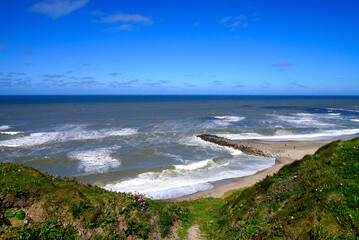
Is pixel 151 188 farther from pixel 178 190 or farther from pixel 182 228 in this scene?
pixel 182 228

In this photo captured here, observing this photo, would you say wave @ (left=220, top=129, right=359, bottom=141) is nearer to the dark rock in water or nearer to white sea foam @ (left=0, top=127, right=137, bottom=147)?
the dark rock in water

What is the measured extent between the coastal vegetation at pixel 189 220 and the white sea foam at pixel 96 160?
16118mm

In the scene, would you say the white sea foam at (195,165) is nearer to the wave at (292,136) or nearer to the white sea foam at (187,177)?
the white sea foam at (187,177)

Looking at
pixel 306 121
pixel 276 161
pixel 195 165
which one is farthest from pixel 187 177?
pixel 306 121

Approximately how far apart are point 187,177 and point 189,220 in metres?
11.7

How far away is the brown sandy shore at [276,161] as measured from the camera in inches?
723

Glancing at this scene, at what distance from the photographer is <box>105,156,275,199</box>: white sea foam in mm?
19203

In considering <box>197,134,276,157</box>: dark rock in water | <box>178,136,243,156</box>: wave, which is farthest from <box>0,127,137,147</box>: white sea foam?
<box>197,134,276,157</box>: dark rock in water

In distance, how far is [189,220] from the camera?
10805mm

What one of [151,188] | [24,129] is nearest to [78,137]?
[24,129]

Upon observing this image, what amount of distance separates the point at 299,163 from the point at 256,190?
253 cm

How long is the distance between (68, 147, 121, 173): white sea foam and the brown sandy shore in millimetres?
11056

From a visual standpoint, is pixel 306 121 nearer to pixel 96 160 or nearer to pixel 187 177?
pixel 187 177

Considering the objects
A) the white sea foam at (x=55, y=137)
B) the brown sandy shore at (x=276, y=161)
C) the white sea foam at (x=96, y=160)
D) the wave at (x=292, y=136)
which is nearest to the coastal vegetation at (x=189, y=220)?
the brown sandy shore at (x=276, y=161)
